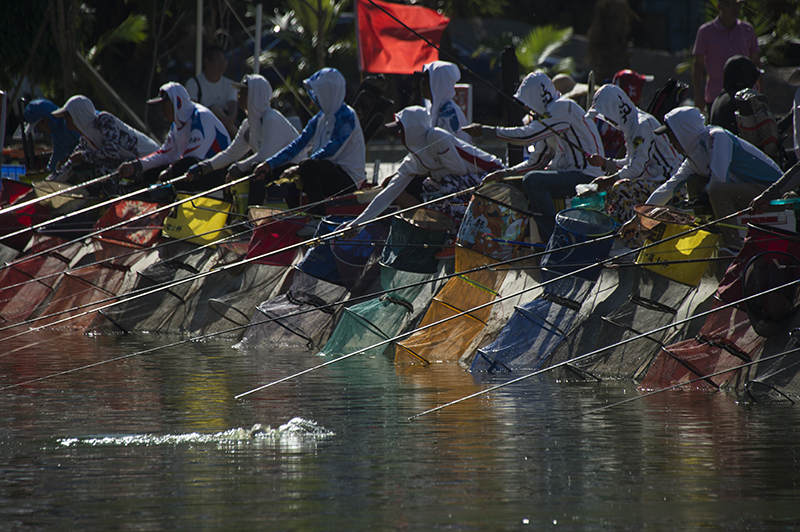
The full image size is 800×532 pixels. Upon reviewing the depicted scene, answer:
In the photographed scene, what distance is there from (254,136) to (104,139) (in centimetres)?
271

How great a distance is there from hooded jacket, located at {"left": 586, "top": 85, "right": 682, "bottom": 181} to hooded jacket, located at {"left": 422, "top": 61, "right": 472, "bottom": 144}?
1904mm

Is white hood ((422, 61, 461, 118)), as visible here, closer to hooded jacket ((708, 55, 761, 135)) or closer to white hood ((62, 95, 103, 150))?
hooded jacket ((708, 55, 761, 135))

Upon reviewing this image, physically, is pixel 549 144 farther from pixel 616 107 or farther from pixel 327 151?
pixel 327 151

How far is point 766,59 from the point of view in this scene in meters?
21.5

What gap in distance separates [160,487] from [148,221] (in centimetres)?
790

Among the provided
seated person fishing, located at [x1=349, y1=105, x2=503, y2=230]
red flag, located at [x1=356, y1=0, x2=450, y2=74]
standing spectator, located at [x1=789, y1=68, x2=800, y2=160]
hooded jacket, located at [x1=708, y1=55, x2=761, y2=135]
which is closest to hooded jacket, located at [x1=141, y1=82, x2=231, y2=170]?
red flag, located at [x1=356, y1=0, x2=450, y2=74]

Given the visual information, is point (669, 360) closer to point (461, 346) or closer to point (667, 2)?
point (461, 346)

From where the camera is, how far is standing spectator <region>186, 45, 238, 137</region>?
50.3 feet

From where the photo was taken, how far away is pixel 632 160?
927 cm

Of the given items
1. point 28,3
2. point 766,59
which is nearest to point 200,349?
point 28,3

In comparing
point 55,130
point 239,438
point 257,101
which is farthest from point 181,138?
point 239,438

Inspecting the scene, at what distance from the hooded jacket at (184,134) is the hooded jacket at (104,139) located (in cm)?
84

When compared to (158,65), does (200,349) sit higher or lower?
lower

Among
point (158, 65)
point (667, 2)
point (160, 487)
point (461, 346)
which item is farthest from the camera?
point (667, 2)
